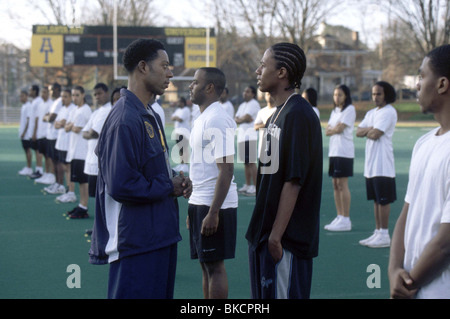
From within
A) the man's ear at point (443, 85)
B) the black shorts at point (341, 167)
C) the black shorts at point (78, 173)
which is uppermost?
the man's ear at point (443, 85)

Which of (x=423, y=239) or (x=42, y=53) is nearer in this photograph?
(x=423, y=239)

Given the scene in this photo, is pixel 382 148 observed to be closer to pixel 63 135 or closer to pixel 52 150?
pixel 63 135

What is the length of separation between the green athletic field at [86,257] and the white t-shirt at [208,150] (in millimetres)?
1183

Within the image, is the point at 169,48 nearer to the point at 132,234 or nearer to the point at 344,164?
the point at 344,164

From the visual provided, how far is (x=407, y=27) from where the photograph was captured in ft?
143

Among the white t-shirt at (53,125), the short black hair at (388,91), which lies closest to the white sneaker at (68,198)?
the white t-shirt at (53,125)

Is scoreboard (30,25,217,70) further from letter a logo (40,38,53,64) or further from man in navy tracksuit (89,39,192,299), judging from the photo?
man in navy tracksuit (89,39,192,299)

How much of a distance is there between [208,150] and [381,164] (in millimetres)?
3555

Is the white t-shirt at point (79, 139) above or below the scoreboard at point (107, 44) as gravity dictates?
below

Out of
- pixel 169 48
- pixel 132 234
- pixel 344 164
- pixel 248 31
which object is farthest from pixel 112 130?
pixel 248 31

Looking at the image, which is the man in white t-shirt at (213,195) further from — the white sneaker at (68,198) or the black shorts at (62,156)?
the black shorts at (62,156)

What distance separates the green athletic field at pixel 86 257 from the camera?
5754mm
